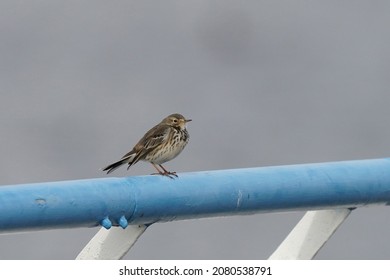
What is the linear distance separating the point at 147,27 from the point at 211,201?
14867 millimetres

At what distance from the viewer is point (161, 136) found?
7.81 metres

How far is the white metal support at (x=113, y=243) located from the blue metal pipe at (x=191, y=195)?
3.4 inches

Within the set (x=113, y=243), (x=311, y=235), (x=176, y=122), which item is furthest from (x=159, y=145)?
(x=113, y=243)

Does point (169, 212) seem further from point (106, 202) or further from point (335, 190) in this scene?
point (335, 190)

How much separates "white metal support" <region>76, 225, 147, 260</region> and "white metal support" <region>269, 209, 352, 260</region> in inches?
21.1

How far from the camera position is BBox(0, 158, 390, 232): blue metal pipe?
4.15 meters

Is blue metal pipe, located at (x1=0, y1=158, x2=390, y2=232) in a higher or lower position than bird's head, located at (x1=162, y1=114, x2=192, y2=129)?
lower

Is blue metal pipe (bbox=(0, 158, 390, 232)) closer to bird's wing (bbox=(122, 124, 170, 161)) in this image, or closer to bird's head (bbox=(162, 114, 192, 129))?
bird's wing (bbox=(122, 124, 170, 161))

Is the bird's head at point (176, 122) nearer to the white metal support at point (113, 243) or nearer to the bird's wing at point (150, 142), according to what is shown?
the bird's wing at point (150, 142)

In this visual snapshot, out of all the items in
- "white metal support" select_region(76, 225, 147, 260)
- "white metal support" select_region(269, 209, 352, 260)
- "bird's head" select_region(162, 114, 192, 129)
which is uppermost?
"bird's head" select_region(162, 114, 192, 129)

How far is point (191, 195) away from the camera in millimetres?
4512

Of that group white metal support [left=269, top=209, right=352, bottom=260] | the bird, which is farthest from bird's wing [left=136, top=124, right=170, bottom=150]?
white metal support [left=269, top=209, right=352, bottom=260]

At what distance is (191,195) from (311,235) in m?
0.53
